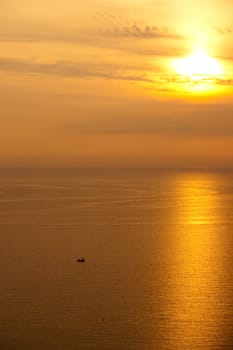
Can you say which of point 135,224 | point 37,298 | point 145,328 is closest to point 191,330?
point 145,328

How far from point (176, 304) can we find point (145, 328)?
774 cm

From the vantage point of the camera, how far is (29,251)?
84.8m

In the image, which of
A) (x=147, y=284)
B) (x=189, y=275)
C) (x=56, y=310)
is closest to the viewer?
(x=56, y=310)

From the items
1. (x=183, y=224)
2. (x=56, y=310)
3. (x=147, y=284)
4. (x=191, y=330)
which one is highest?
(x=183, y=224)

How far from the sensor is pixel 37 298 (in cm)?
5816

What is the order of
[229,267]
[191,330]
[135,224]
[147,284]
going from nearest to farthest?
[191,330]
[147,284]
[229,267]
[135,224]

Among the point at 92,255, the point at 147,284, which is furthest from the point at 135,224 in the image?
the point at 147,284

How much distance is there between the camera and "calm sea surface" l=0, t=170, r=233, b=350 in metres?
48.6

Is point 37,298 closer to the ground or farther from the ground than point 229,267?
closer to the ground

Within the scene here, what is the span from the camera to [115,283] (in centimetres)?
6494

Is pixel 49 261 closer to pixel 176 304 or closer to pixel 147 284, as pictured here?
pixel 147 284

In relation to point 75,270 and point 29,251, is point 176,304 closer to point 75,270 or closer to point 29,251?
point 75,270

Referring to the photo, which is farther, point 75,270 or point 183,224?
point 183,224

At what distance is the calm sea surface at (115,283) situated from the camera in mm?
48594
